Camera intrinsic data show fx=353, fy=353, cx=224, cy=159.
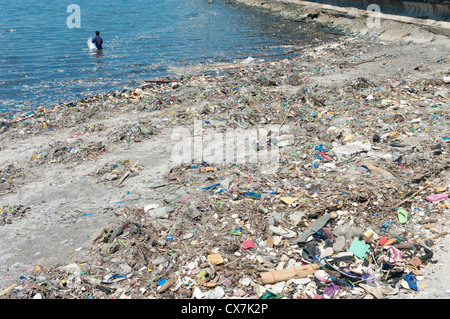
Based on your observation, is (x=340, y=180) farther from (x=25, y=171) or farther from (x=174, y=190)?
(x=25, y=171)

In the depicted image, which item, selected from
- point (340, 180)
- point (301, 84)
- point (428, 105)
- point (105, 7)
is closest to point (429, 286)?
point (340, 180)

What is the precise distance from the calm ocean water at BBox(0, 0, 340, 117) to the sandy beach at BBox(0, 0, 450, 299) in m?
2.98

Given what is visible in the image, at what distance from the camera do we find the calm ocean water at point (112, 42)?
612 inches

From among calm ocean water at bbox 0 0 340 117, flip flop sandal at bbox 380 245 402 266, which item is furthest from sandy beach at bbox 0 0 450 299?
calm ocean water at bbox 0 0 340 117

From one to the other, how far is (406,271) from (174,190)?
4.27 m

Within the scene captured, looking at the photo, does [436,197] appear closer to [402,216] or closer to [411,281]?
[402,216]

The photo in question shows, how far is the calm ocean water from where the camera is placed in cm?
1555

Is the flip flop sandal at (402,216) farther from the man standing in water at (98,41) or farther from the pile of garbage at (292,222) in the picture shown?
the man standing in water at (98,41)

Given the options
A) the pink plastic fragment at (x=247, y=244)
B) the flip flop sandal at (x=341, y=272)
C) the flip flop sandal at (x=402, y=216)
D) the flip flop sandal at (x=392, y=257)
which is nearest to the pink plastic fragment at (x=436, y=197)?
the flip flop sandal at (x=402, y=216)

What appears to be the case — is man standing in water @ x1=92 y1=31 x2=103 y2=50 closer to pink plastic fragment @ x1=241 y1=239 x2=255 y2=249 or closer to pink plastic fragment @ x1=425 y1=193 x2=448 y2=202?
pink plastic fragment @ x1=241 y1=239 x2=255 y2=249

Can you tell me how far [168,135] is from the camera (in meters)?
9.88

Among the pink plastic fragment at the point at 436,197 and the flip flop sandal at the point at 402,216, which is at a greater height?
the pink plastic fragment at the point at 436,197

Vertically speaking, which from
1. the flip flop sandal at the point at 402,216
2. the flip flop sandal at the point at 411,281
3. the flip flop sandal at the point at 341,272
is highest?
the flip flop sandal at the point at 402,216

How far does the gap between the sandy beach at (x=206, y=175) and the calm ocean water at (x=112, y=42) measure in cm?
298
